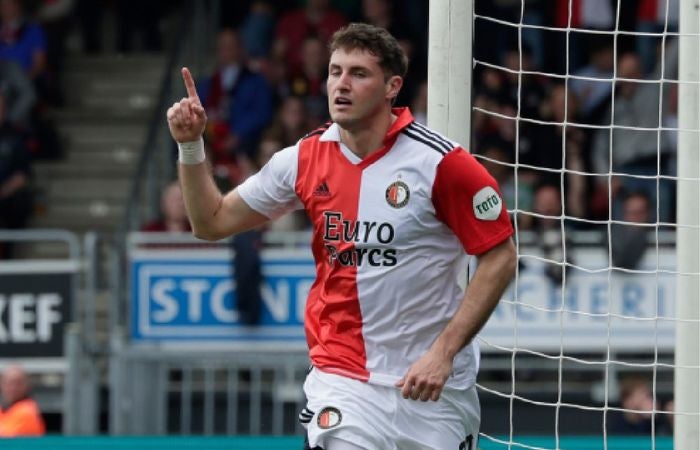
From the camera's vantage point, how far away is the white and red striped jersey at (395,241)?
5.53m

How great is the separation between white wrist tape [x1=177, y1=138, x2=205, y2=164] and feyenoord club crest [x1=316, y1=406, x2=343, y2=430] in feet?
2.96

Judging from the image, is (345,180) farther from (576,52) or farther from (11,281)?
(576,52)

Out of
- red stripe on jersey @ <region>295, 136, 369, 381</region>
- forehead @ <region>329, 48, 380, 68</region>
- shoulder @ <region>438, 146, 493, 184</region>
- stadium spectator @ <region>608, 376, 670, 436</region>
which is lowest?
stadium spectator @ <region>608, 376, 670, 436</region>

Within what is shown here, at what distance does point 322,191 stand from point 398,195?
0.88ft

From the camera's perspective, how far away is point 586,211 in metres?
12.5

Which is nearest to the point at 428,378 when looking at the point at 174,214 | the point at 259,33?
the point at 174,214

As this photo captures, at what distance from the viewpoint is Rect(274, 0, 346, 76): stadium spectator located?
1399cm

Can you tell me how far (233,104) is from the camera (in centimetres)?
1363

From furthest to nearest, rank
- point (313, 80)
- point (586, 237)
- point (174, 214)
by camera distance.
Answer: point (313, 80), point (174, 214), point (586, 237)

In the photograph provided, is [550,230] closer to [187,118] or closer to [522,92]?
[522,92]

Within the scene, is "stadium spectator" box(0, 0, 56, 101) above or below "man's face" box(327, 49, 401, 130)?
above

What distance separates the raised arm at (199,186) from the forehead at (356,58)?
47 cm

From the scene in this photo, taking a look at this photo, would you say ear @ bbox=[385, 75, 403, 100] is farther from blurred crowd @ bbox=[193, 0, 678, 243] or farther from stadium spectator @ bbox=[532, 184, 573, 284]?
blurred crowd @ bbox=[193, 0, 678, 243]

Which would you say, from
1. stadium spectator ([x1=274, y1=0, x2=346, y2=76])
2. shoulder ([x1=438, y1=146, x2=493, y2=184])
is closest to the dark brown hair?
shoulder ([x1=438, y1=146, x2=493, y2=184])
